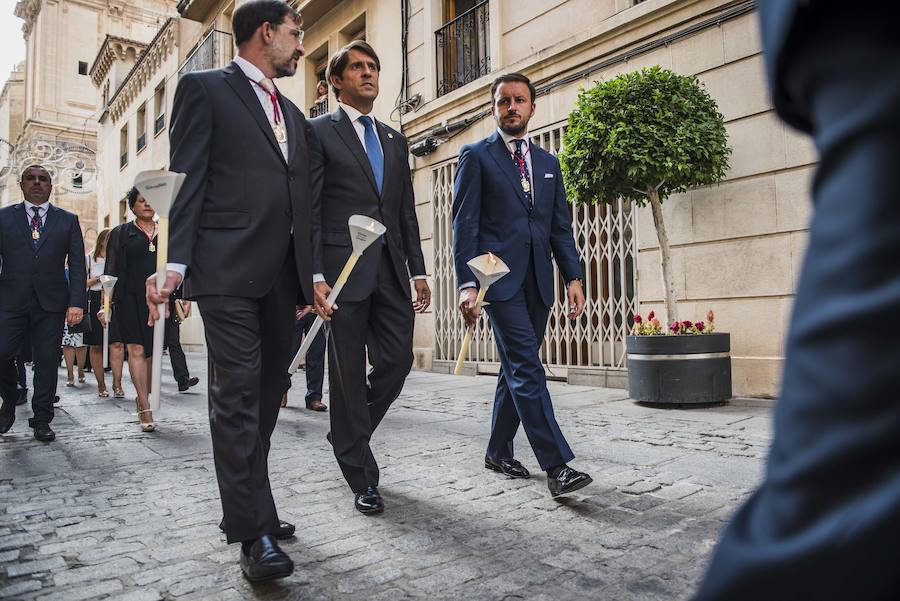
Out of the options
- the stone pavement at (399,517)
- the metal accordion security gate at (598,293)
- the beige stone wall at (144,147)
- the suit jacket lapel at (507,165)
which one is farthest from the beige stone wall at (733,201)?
the beige stone wall at (144,147)

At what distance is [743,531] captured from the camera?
0.55 metres

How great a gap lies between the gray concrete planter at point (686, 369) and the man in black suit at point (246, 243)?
380 cm

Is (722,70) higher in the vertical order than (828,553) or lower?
higher

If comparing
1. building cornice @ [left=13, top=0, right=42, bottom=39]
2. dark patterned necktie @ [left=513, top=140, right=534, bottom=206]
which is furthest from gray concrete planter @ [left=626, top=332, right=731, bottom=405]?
building cornice @ [left=13, top=0, right=42, bottom=39]

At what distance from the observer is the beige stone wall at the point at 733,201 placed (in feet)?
19.5

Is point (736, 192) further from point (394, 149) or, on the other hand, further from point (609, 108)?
point (394, 149)

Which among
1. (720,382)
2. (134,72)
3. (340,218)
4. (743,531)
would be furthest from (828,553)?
(134,72)

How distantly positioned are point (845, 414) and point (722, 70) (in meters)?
6.82

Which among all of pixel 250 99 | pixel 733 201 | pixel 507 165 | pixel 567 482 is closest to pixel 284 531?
pixel 567 482

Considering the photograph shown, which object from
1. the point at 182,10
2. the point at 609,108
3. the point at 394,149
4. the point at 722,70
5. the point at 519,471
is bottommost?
the point at 519,471

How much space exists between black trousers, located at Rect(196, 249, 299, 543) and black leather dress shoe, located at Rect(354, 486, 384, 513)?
0.51 metres

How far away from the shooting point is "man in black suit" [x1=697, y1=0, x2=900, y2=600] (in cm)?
46

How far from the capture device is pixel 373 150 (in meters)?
3.29

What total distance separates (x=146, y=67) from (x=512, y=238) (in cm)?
2350
